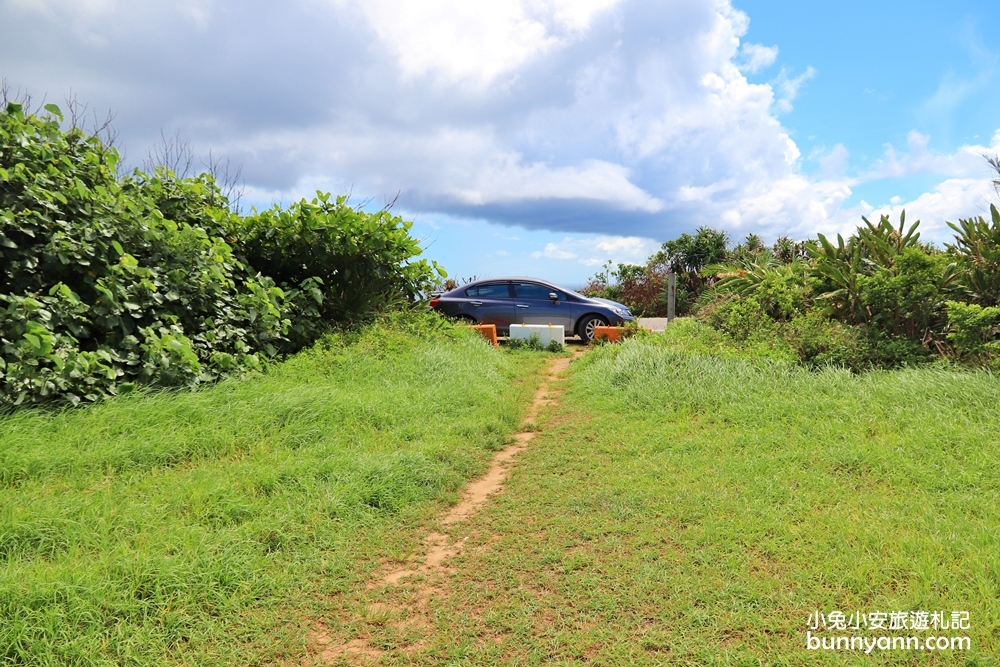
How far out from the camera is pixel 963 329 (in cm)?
679

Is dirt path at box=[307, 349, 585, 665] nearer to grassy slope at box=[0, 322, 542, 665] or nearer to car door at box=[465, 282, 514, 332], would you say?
grassy slope at box=[0, 322, 542, 665]

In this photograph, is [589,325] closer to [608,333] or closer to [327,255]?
[608,333]

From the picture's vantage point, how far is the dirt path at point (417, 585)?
2822mm

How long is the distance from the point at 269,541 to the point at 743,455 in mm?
3815

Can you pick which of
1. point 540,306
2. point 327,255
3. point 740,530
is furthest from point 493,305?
point 740,530

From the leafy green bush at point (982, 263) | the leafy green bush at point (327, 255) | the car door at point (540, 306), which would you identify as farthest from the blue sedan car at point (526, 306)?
the leafy green bush at point (982, 263)

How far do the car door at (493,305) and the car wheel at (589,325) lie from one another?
5.22ft

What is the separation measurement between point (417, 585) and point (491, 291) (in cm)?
1041

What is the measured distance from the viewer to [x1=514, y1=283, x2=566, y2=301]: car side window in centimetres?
1334

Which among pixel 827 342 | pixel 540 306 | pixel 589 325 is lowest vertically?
pixel 827 342

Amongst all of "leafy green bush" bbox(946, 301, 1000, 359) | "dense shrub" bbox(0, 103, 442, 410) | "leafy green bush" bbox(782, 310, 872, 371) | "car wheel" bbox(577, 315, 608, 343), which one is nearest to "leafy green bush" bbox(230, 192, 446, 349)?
"dense shrub" bbox(0, 103, 442, 410)

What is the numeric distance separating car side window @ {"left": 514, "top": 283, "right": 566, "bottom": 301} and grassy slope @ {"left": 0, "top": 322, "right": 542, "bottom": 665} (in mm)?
6613

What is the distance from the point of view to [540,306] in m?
13.3

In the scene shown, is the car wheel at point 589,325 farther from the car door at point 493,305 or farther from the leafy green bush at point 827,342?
the leafy green bush at point 827,342
